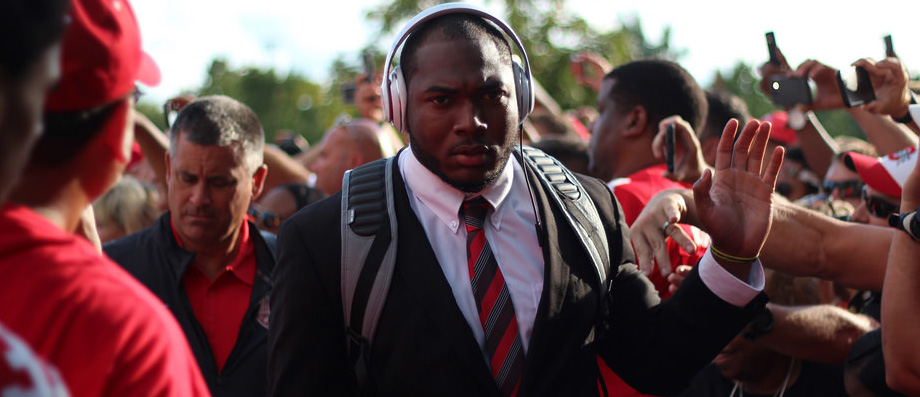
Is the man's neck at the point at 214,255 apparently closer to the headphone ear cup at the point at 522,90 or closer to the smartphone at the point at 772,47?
the headphone ear cup at the point at 522,90

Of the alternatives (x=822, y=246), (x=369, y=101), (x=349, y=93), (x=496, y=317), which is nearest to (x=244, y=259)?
(x=496, y=317)

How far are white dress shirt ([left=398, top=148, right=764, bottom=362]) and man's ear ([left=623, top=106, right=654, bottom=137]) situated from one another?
5.92 ft

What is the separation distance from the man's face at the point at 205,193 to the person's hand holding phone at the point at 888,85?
9.16 feet

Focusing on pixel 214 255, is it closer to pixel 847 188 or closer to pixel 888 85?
pixel 888 85

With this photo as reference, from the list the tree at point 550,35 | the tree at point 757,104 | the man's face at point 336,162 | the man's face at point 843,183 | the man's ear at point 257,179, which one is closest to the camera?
the man's ear at point 257,179

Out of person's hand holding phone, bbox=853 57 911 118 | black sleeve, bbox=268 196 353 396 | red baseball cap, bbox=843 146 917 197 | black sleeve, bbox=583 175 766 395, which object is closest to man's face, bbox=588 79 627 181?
red baseball cap, bbox=843 146 917 197

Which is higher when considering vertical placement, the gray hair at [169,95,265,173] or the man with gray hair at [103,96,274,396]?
the gray hair at [169,95,265,173]

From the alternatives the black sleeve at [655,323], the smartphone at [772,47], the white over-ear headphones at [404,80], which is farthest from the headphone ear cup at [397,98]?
the smartphone at [772,47]

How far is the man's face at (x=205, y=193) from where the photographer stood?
3910mm

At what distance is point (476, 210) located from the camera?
265cm

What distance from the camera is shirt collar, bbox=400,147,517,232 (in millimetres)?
2639

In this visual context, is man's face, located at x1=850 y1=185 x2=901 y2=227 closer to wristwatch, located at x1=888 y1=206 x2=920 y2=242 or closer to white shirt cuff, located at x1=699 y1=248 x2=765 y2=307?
wristwatch, located at x1=888 y1=206 x2=920 y2=242

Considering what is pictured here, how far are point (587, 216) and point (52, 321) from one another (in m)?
1.69

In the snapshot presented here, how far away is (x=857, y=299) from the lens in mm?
4414
